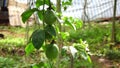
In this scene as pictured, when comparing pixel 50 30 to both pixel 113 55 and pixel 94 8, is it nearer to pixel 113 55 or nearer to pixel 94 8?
pixel 113 55

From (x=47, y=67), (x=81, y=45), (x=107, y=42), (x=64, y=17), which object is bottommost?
(x=107, y=42)

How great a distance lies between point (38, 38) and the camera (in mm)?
1051

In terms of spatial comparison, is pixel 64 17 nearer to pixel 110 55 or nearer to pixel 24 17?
pixel 24 17

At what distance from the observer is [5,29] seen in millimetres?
11219

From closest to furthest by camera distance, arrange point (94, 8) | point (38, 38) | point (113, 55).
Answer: point (38, 38)
point (113, 55)
point (94, 8)

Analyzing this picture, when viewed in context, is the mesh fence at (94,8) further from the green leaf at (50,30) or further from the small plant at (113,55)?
the green leaf at (50,30)

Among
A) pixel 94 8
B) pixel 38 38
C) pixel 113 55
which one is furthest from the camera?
pixel 94 8

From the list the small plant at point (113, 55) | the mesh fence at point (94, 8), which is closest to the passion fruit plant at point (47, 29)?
the small plant at point (113, 55)

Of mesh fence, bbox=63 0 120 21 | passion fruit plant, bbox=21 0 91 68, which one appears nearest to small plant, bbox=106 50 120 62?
mesh fence, bbox=63 0 120 21

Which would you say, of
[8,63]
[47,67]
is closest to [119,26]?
[8,63]

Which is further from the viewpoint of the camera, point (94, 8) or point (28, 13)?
point (94, 8)

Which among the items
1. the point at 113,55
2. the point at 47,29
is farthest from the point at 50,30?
the point at 113,55

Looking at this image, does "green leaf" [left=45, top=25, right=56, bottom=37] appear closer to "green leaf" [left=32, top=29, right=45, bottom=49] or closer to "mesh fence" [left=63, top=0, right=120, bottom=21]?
"green leaf" [left=32, top=29, right=45, bottom=49]

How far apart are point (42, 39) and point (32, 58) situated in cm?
563
